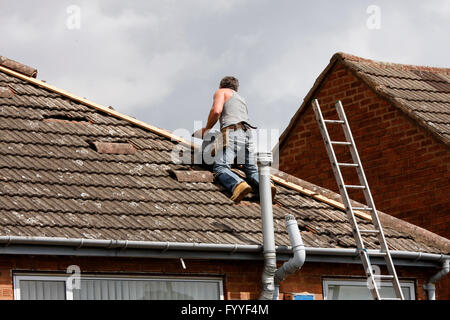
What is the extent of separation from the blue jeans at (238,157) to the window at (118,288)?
5.53 feet

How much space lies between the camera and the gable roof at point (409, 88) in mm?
16406

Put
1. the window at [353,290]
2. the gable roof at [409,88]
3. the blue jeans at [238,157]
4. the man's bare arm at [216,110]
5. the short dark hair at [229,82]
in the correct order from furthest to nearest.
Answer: the gable roof at [409,88] → the short dark hair at [229,82] → the man's bare arm at [216,110] → the blue jeans at [238,157] → the window at [353,290]

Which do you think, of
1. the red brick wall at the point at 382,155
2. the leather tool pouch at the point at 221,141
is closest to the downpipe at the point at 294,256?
the leather tool pouch at the point at 221,141

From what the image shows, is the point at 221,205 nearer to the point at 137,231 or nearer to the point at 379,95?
the point at 137,231

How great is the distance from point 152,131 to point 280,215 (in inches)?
89.6

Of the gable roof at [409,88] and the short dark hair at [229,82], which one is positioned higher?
the gable roof at [409,88]

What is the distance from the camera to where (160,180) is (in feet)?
43.0

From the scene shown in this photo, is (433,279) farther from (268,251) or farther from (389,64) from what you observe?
(389,64)

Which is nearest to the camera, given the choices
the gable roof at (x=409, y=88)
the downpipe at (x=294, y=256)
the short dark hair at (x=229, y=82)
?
the downpipe at (x=294, y=256)

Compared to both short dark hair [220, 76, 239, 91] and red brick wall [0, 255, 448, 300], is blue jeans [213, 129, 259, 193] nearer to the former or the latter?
short dark hair [220, 76, 239, 91]

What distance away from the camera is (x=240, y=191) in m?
13.0

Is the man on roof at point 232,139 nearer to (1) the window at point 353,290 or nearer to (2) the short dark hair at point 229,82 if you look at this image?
(2) the short dark hair at point 229,82

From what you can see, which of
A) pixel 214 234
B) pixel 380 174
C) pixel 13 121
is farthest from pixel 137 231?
pixel 380 174

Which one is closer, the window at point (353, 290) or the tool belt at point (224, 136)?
the window at point (353, 290)
